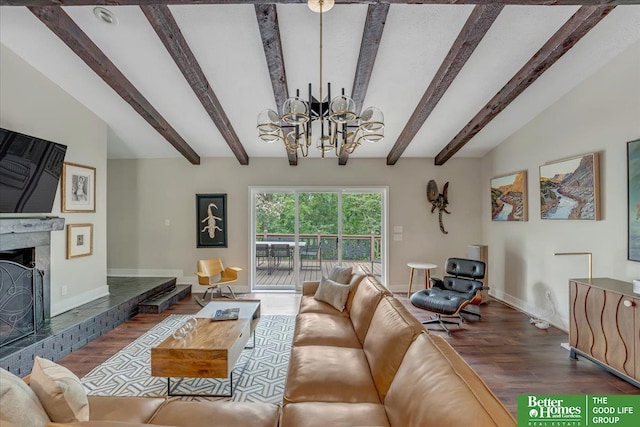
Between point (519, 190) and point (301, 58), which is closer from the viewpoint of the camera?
point (301, 58)

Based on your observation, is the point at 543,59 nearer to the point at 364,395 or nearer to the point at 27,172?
the point at 364,395

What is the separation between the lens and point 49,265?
3.30 metres

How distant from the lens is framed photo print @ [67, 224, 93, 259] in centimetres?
368

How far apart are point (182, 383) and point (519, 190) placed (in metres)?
4.94

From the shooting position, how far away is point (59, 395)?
118 centimetres

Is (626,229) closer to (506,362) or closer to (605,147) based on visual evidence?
(605,147)

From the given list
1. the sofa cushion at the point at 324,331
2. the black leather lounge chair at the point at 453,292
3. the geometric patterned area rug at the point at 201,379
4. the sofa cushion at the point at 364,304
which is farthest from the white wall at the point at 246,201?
the sofa cushion at the point at 324,331

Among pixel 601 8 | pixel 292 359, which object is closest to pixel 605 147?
pixel 601 8

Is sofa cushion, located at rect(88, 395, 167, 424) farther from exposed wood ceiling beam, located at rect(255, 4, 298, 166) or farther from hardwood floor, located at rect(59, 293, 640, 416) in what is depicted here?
exposed wood ceiling beam, located at rect(255, 4, 298, 166)

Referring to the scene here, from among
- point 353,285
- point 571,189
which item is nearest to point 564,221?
point 571,189

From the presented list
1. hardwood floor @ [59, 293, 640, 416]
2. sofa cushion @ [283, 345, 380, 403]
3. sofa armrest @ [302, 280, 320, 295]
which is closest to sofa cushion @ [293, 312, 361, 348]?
sofa cushion @ [283, 345, 380, 403]

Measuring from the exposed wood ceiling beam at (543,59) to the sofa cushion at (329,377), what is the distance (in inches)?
127

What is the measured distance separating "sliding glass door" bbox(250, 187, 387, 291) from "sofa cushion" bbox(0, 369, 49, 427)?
4.47 m

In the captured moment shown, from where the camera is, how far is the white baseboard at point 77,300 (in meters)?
3.48
